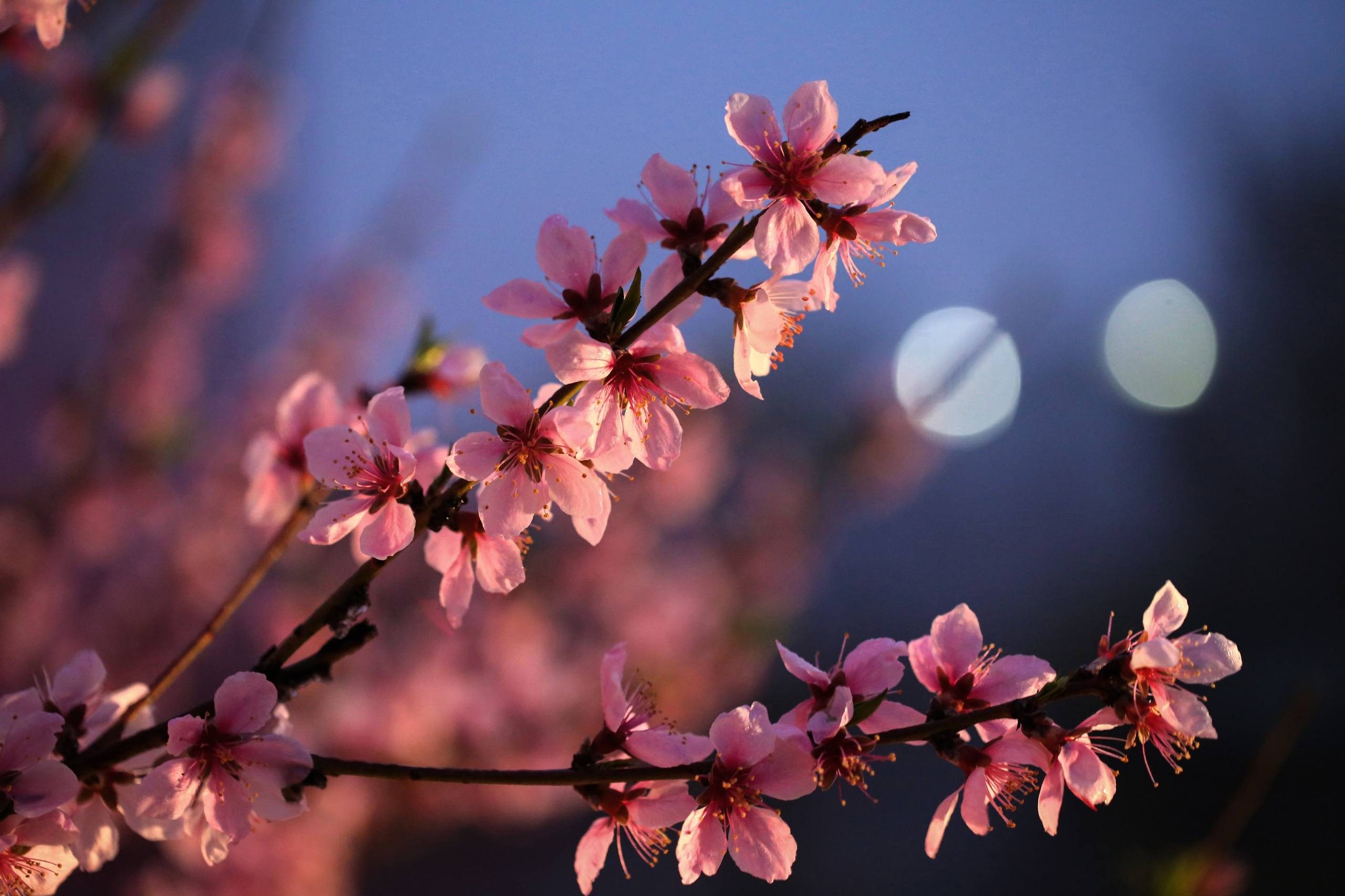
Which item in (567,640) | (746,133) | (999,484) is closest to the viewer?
(746,133)

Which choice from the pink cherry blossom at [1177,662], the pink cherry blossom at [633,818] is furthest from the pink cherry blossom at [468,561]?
the pink cherry blossom at [1177,662]

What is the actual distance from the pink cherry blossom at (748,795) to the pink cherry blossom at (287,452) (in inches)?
24.6

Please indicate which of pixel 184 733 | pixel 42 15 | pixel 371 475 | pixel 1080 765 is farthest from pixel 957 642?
pixel 42 15

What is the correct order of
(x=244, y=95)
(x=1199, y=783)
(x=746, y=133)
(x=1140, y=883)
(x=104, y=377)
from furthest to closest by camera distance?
(x=1199, y=783) → (x=244, y=95) → (x=104, y=377) → (x=1140, y=883) → (x=746, y=133)

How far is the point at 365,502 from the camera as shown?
70 centimetres

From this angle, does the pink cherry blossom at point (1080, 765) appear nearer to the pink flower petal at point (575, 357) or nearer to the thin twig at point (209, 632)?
the pink flower petal at point (575, 357)

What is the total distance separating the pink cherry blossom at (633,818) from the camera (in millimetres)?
681

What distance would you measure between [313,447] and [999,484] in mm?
6146

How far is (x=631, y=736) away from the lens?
2.17ft

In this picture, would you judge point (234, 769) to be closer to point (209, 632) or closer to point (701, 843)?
point (209, 632)

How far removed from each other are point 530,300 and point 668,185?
160mm

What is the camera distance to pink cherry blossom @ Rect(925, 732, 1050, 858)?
2.09ft

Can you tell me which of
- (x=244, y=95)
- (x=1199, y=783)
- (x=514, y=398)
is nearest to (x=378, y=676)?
(x=244, y=95)

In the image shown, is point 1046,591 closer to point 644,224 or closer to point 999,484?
point 999,484
